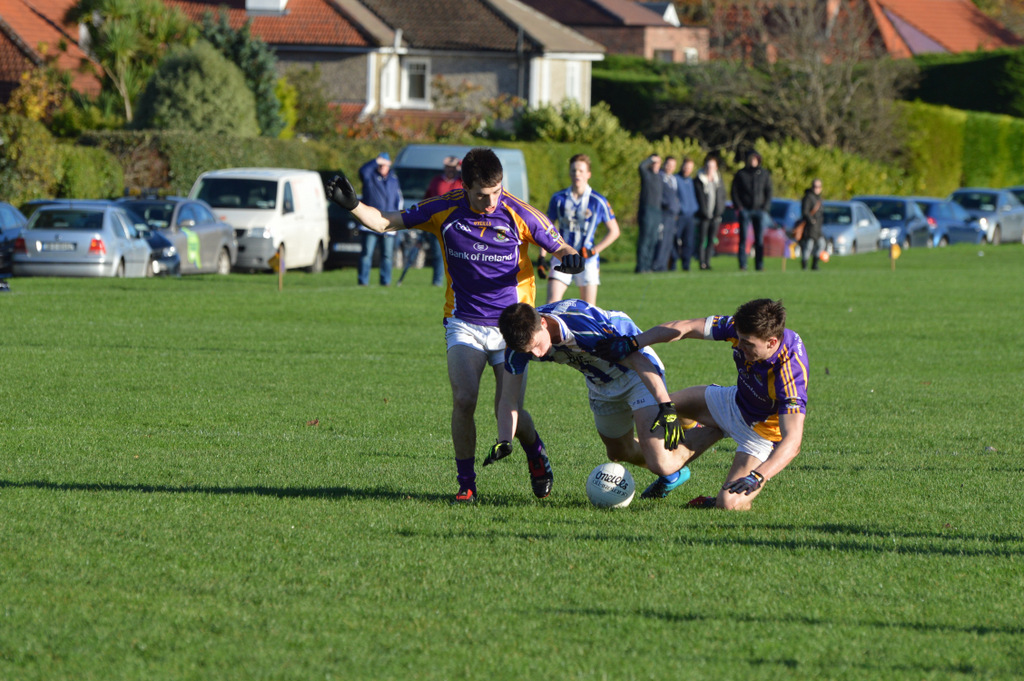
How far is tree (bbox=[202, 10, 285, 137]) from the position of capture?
4088 cm

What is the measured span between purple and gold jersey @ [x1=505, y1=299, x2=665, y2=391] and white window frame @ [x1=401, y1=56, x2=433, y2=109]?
151 ft

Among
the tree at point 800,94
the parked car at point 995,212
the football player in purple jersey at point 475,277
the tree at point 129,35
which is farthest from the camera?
the tree at point 800,94

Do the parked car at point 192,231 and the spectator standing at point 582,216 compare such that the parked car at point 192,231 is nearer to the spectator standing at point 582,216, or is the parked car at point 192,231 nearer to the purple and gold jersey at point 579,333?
the spectator standing at point 582,216

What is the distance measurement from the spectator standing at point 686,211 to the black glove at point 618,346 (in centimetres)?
1939

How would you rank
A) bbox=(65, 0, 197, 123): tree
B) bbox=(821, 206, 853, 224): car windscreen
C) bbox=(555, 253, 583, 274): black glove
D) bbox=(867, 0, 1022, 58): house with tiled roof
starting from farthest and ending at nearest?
bbox=(867, 0, 1022, 58): house with tiled roof < bbox=(65, 0, 197, 123): tree < bbox=(821, 206, 853, 224): car windscreen < bbox=(555, 253, 583, 274): black glove

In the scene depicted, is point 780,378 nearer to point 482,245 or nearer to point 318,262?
point 482,245

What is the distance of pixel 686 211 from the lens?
89.3 feet

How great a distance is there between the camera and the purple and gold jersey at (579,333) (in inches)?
293

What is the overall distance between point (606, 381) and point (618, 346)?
623 millimetres

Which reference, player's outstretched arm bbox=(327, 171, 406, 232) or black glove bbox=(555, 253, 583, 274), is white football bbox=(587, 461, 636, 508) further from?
player's outstretched arm bbox=(327, 171, 406, 232)

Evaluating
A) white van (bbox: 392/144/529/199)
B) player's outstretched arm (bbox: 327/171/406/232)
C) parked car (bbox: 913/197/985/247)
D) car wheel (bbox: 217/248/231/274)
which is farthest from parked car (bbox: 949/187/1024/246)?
player's outstretched arm (bbox: 327/171/406/232)

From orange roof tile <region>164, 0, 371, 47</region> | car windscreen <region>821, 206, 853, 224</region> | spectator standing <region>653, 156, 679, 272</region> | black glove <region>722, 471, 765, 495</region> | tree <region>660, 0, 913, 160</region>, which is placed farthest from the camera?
orange roof tile <region>164, 0, 371, 47</region>

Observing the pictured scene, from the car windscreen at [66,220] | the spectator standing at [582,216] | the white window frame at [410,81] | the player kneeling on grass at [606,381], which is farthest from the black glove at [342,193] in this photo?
the white window frame at [410,81]

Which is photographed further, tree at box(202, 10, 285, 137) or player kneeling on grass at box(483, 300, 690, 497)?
tree at box(202, 10, 285, 137)
